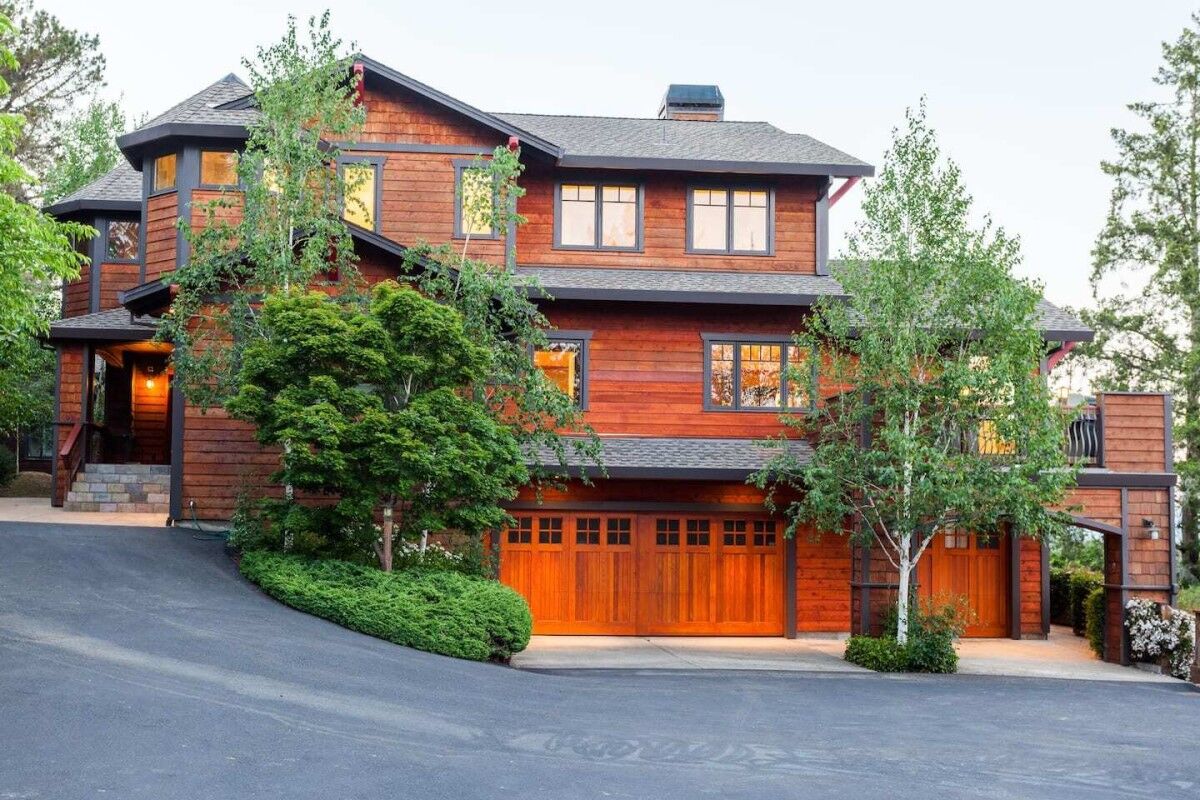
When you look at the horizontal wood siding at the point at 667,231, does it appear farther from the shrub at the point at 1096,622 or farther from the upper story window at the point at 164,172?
the shrub at the point at 1096,622

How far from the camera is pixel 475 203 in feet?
56.0

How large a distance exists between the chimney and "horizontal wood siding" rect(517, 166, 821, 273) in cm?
474

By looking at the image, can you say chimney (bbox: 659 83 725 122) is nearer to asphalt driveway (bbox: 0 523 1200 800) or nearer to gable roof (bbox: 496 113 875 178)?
gable roof (bbox: 496 113 875 178)

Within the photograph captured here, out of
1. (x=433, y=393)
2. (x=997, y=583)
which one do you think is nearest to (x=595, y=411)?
(x=433, y=393)

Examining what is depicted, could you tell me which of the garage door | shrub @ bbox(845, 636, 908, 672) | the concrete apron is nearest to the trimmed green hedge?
the concrete apron

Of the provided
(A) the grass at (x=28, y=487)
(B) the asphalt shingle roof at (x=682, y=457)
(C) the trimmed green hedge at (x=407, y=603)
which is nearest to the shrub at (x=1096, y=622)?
(B) the asphalt shingle roof at (x=682, y=457)

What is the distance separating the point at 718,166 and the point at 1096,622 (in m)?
9.49

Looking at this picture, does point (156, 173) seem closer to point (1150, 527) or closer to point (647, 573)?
point (647, 573)

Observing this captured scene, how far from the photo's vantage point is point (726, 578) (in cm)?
1922

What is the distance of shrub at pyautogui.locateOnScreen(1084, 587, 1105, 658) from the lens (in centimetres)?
1786

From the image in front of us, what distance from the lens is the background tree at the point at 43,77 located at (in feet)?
116

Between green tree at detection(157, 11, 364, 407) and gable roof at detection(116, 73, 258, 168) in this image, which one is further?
gable roof at detection(116, 73, 258, 168)

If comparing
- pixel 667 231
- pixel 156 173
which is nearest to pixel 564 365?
pixel 667 231

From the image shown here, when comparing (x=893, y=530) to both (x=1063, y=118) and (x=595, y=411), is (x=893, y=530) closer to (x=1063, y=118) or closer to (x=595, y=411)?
(x=595, y=411)
